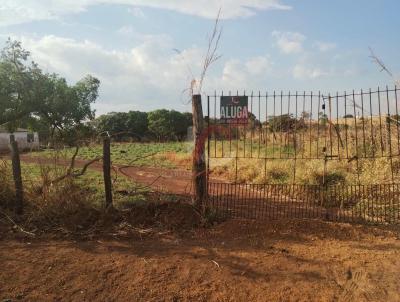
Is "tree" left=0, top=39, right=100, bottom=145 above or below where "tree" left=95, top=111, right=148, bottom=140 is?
below

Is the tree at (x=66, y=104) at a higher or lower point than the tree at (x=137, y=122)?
lower

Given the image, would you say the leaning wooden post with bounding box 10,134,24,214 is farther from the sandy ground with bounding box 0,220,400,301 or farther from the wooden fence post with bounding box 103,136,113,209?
the wooden fence post with bounding box 103,136,113,209

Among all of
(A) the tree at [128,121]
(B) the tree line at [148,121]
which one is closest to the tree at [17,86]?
(B) the tree line at [148,121]

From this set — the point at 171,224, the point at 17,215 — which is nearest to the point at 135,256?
the point at 171,224

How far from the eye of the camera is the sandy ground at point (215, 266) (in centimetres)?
425

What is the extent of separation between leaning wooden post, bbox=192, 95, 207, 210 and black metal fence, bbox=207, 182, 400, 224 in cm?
18

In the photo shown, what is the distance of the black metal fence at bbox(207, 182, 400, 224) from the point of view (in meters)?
6.52

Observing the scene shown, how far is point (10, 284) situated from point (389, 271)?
412 centimetres

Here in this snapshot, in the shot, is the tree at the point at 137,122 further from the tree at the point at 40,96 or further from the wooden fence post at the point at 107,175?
the wooden fence post at the point at 107,175

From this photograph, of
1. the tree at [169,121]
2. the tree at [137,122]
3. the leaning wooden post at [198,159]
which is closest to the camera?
the leaning wooden post at [198,159]

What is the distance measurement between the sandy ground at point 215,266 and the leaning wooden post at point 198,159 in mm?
547

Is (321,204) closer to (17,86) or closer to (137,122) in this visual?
(17,86)

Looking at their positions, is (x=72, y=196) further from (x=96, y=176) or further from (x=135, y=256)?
(x=96, y=176)

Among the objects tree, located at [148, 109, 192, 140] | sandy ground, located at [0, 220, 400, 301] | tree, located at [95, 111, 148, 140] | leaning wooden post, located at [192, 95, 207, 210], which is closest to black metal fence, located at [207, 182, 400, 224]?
leaning wooden post, located at [192, 95, 207, 210]
